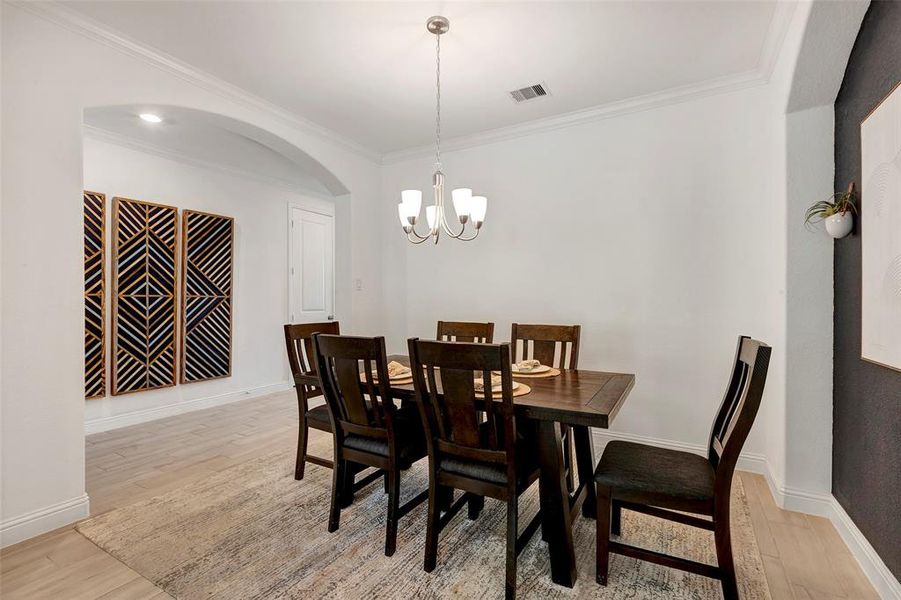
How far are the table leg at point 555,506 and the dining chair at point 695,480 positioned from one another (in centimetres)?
13

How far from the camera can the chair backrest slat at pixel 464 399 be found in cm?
163

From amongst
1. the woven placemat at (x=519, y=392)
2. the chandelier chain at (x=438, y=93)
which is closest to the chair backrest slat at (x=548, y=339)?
the woven placemat at (x=519, y=392)

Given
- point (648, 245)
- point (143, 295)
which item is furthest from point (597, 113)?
point (143, 295)

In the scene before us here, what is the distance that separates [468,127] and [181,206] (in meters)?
3.12

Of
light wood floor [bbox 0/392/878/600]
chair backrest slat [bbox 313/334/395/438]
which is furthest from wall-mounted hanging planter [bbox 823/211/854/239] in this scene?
chair backrest slat [bbox 313/334/395/438]

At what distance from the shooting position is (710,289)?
306 cm

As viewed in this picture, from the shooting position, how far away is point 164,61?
8.90 ft

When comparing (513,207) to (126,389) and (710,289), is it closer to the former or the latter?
(710,289)

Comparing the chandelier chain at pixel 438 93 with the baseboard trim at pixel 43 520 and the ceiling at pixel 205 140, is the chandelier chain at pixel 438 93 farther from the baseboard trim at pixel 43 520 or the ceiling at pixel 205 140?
the baseboard trim at pixel 43 520

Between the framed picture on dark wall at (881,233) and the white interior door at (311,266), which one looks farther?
the white interior door at (311,266)

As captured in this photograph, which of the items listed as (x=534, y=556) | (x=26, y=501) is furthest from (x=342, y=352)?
(x=26, y=501)

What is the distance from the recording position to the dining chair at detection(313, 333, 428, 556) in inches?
76.5

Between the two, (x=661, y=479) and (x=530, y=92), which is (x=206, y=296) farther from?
(x=661, y=479)

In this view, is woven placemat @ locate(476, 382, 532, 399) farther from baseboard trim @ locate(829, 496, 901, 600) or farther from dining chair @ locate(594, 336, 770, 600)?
baseboard trim @ locate(829, 496, 901, 600)
